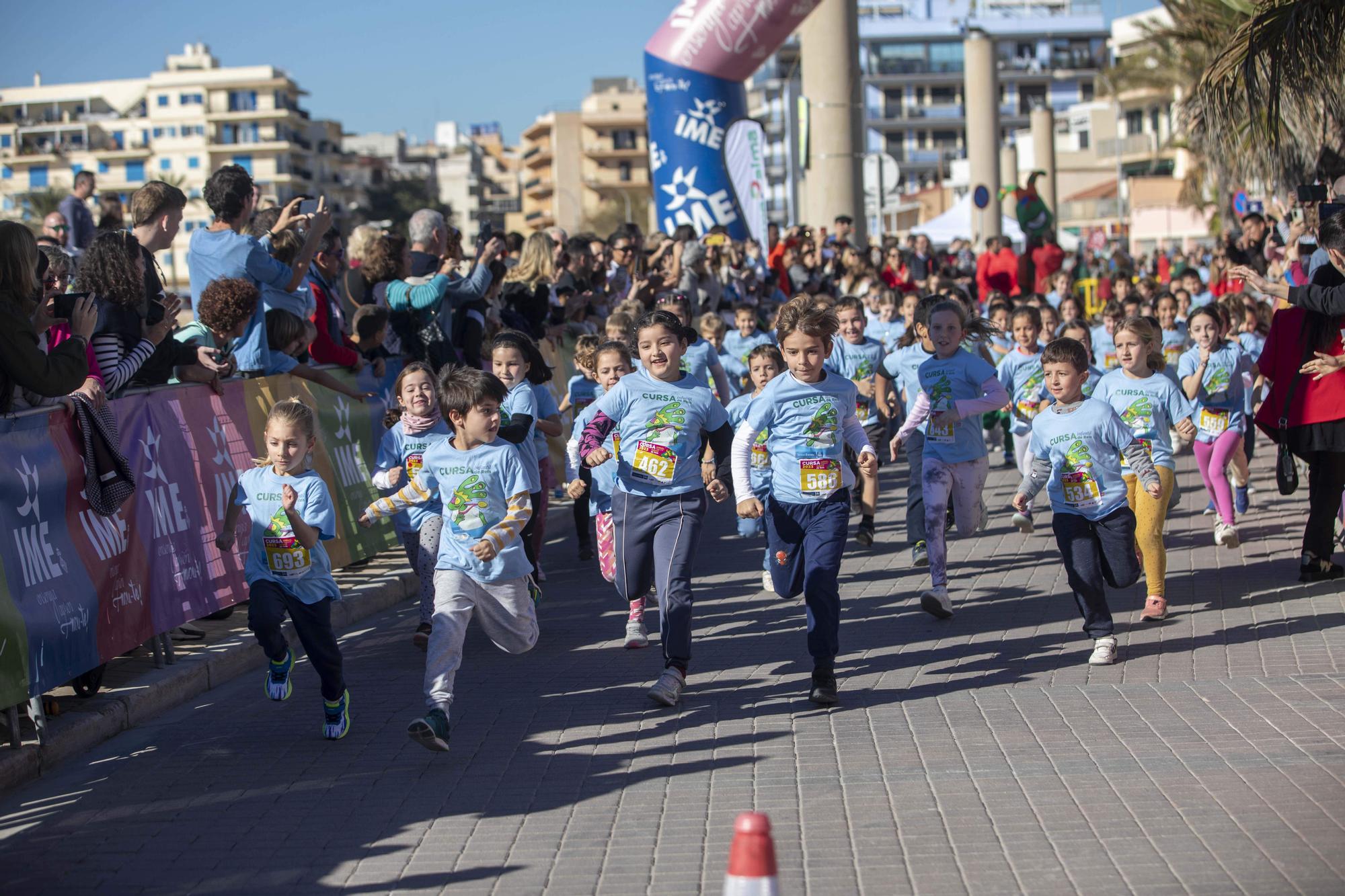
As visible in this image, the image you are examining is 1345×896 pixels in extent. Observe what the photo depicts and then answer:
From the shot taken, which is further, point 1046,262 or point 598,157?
point 598,157

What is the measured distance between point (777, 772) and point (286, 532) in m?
2.38

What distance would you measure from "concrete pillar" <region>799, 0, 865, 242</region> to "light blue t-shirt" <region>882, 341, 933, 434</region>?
511 inches

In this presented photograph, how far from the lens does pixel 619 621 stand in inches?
373

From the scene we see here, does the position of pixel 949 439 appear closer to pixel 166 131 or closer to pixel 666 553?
pixel 666 553

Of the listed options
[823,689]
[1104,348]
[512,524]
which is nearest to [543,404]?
[512,524]

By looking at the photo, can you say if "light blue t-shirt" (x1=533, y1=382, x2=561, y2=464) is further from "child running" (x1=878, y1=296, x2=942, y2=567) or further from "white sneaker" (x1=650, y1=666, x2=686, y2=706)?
"white sneaker" (x1=650, y1=666, x2=686, y2=706)

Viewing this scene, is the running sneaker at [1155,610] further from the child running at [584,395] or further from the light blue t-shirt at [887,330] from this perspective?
the light blue t-shirt at [887,330]

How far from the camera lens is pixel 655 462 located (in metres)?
7.68

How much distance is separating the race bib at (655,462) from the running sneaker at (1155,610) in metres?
3.08

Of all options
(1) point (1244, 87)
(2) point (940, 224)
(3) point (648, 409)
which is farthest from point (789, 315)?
(2) point (940, 224)

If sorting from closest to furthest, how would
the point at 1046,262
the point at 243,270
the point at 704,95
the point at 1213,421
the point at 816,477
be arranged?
1. the point at 816,477
2. the point at 243,270
3. the point at 1213,421
4. the point at 704,95
5. the point at 1046,262

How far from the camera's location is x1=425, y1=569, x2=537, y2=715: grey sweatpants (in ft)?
21.5

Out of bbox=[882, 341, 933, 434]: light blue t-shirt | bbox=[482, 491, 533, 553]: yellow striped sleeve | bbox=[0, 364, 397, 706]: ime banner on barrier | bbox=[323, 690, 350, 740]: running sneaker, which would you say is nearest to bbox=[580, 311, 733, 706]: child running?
bbox=[482, 491, 533, 553]: yellow striped sleeve

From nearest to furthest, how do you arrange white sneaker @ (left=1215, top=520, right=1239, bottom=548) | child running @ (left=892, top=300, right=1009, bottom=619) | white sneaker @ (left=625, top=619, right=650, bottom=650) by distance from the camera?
1. white sneaker @ (left=625, top=619, right=650, bottom=650)
2. child running @ (left=892, top=300, right=1009, bottom=619)
3. white sneaker @ (left=1215, top=520, right=1239, bottom=548)
